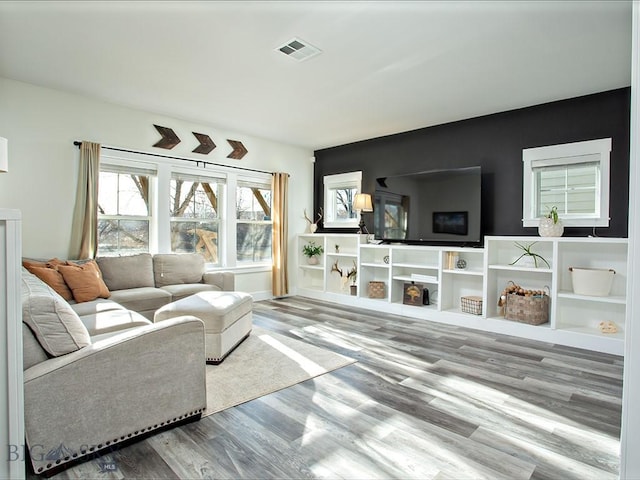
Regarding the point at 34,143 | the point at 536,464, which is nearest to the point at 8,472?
the point at 536,464

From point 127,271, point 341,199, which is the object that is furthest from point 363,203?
point 127,271

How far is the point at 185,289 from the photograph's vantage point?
419 cm

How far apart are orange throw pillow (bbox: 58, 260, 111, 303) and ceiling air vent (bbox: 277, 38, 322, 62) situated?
275 cm

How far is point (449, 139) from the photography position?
4.99 m

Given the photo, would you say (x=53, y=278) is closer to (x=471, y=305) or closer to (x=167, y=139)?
(x=167, y=139)

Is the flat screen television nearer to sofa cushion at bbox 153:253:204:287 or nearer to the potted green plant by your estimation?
the potted green plant

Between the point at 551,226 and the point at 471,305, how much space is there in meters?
1.26

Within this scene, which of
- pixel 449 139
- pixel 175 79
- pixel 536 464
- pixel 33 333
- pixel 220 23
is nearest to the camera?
pixel 33 333

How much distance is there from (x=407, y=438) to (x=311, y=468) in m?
0.59

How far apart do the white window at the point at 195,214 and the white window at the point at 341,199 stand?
191 cm

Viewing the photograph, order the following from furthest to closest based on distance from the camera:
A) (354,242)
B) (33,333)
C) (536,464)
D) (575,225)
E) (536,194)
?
(354,242) < (536,194) < (575,225) < (536,464) < (33,333)

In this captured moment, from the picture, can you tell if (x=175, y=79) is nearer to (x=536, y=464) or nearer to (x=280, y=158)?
(x=280, y=158)

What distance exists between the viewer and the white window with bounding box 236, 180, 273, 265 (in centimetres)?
577

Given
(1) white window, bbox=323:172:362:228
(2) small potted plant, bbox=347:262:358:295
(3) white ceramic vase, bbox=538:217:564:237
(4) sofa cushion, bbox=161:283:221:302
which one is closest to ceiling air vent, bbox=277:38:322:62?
(4) sofa cushion, bbox=161:283:221:302
